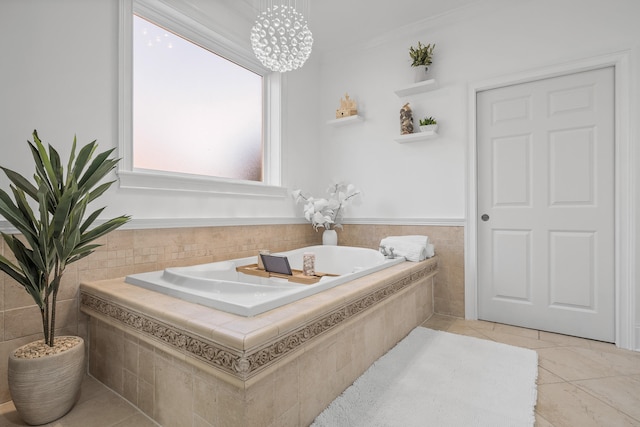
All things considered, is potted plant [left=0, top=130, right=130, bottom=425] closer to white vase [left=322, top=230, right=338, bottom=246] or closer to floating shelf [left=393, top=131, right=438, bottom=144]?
white vase [left=322, top=230, right=338, bottom=246]

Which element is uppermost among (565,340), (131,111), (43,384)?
(131,111)

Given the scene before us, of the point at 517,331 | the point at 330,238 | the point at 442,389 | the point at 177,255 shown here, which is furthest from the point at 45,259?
the point at 517,331

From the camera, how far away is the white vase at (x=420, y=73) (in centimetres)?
271

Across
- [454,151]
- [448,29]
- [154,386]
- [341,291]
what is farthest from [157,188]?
[448,29]

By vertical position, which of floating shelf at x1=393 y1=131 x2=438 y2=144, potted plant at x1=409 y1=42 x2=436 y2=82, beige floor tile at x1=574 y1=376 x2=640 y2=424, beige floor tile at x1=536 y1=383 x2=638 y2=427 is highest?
potted plant at x1=409 y1=42 x2=436 y2=82

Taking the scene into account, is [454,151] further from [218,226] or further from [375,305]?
[218,226]

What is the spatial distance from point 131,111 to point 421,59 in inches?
89.5

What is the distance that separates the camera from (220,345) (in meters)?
1.01

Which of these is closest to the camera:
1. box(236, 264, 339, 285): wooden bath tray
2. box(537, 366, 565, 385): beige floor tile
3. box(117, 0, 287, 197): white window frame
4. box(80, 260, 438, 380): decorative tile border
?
box(80, 260, 438, 380): decorative tile border

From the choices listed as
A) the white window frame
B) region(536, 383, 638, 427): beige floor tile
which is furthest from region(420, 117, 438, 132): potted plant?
region(536, 383, 638, 427): beige floor tile

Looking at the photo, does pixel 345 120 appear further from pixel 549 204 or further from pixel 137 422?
pixel 137 422

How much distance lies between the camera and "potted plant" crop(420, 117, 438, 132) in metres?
2.67

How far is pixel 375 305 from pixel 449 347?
72 cm

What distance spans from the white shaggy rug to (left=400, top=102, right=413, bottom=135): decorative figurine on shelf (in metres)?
1.75
